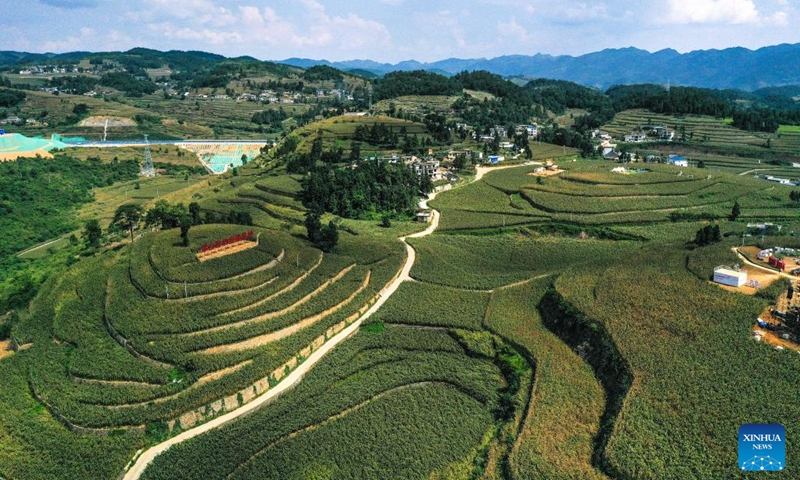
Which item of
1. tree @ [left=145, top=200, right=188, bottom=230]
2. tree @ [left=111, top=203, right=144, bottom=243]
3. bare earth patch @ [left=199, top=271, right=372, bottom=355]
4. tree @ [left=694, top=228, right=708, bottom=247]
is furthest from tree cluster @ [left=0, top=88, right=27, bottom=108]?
tree @ [left=694, top=228, right=708, bottom=247]

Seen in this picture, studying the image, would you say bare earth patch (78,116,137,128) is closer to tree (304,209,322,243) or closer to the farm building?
tree (304,209,322,243)

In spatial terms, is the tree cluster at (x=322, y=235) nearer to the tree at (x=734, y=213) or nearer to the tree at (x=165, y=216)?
the tree at (x=165, y=216)

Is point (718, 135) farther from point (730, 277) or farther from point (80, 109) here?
point (80, 109)

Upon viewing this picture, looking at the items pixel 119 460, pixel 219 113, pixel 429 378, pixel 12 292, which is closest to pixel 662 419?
pixel 429 378

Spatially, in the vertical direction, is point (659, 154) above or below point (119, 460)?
above

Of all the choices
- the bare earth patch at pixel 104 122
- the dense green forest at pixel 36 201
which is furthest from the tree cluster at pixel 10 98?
the dense green forest at pixel 36 201

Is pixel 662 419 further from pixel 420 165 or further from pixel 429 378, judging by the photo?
pixel 420 165
